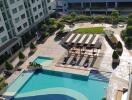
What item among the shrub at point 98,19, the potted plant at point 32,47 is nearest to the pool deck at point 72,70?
the potted plant at point 32,47

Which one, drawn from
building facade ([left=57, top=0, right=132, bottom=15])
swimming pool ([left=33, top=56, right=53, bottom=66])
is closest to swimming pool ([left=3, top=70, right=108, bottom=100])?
swimming pool ([left=33, top=56, right=53, bottom=66])

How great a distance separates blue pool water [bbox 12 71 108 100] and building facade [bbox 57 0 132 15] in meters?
40.1

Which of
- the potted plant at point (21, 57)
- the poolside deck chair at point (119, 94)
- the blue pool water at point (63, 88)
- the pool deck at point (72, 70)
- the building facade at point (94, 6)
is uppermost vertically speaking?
the building facade at point (94, 6)

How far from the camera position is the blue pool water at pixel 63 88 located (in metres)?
47.0

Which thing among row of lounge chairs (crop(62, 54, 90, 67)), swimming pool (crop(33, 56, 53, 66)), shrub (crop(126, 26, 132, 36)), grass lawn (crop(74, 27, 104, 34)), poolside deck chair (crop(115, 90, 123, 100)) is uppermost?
shrub (crop(126, 26, 132, 36))

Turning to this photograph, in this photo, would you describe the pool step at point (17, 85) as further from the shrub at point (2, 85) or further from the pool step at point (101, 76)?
the pool step at point (101, 76)

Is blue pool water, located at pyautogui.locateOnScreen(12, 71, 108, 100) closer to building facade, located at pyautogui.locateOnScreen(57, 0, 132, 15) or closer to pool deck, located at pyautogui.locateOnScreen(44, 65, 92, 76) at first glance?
pool deck, located at pyautogui.locateOnScreen(44, 65, 92, 76)

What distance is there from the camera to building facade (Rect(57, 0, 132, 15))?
84.5m

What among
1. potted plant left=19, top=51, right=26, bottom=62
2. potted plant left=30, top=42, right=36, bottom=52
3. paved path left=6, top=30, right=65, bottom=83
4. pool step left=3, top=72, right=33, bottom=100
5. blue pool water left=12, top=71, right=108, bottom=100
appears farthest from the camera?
potted plant left=30, top=42, right=36, bottom=52

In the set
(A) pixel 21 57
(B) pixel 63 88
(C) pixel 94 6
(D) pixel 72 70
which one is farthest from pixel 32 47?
(C) pixel 94 6

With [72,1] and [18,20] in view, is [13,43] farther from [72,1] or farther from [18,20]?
[72,1]

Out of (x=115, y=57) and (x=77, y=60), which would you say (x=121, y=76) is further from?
(x=77, y=60)

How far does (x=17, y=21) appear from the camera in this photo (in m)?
68.4

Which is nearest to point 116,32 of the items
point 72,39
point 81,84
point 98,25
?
point 98,25
